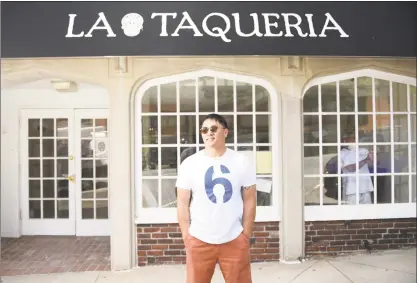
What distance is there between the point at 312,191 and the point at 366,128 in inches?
46.8

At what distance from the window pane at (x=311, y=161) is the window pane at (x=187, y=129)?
5.20 feet

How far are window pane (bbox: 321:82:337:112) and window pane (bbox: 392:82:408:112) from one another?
90cm

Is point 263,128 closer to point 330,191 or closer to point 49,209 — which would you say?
point 330,191

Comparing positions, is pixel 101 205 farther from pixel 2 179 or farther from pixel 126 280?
pixel 126 280

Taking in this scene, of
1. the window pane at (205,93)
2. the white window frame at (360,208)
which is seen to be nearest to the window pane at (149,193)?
the window pane at (205,93)

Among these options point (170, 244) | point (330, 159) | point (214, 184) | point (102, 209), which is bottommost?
point (170, 244)

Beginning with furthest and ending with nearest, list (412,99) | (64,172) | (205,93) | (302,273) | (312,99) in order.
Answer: (64,172) < (412,99) < (312,99) < (205,93) < (302,273)

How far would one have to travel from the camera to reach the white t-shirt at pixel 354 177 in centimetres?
563

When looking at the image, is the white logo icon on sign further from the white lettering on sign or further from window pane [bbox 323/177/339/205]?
window pane [bbox 323/177/339/205]

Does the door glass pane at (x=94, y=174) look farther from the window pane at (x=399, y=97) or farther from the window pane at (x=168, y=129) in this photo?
the window pane at (x=399, y=97)

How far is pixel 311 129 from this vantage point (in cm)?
554

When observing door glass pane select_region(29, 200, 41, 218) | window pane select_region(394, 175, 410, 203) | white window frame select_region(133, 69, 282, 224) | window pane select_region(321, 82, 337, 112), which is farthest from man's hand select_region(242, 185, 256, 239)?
door glass pane select_region(29, 200, 41, 218)

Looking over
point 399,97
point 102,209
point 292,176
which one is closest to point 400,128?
point 399,97

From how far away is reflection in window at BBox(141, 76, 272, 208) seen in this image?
5.34 m
